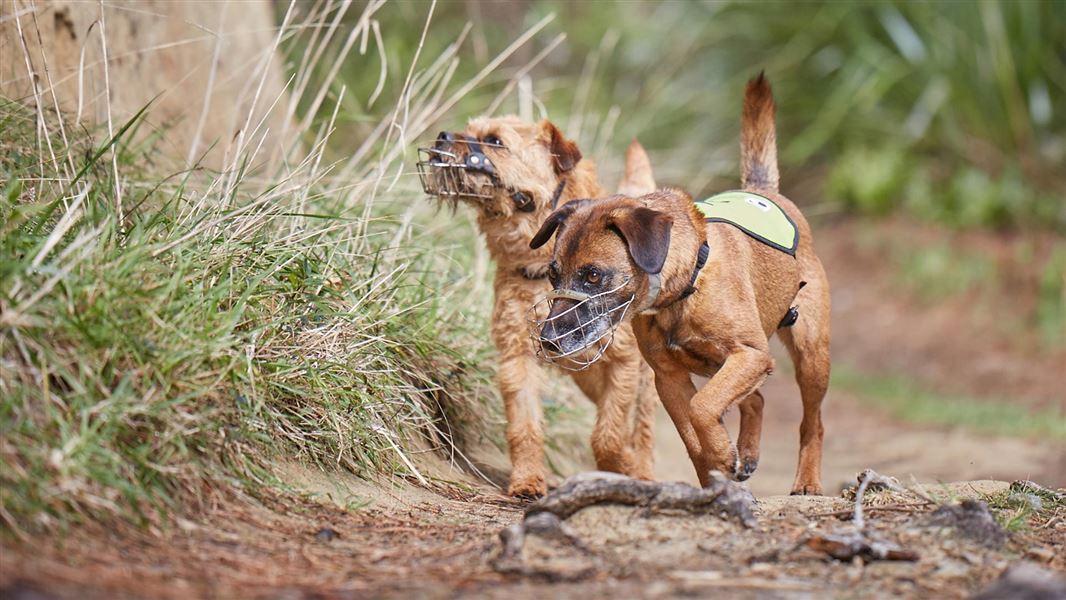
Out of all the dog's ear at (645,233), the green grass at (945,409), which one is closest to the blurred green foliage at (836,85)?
the green grass at (945,409)

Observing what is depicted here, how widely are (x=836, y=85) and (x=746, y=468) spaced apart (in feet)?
29.8

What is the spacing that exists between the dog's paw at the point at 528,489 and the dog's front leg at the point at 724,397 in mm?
834

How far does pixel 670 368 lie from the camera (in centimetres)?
471

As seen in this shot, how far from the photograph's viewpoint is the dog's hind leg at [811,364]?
5301mm

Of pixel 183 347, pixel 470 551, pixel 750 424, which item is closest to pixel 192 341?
pixel 183 347

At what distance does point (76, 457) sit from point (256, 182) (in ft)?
9.42

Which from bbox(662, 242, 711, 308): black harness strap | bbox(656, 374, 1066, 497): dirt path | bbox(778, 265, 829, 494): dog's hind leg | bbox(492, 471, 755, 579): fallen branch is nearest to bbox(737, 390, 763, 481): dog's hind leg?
bbox(778, 265, 829, 494): dog's hind leg

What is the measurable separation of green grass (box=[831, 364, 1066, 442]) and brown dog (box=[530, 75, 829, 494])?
11.0ft

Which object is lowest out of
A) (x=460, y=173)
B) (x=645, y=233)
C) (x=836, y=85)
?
(x=645, y=233)

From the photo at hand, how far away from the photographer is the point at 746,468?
16.0 ft

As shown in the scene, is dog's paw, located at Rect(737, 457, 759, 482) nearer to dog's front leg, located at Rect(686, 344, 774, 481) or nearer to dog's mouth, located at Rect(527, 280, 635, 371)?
dog's front leg, located at Rect(686, 344, 774, 481)

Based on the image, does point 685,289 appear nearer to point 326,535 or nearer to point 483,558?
point 483,558

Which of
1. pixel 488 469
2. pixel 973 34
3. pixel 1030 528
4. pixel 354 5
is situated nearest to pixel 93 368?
pixel 488 469

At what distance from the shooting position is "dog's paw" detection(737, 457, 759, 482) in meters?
4.61
